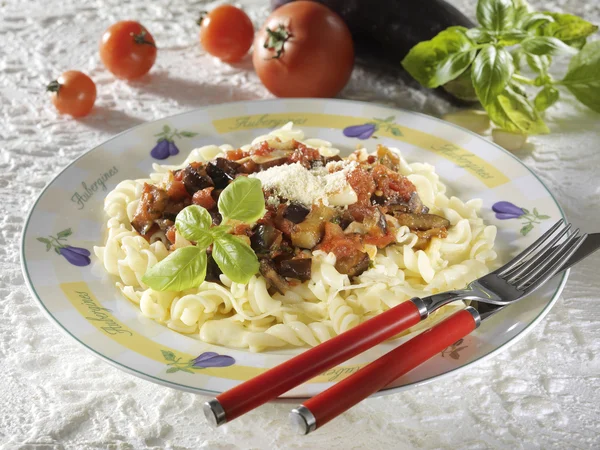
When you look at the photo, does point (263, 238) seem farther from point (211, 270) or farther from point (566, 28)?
point (566, 28)

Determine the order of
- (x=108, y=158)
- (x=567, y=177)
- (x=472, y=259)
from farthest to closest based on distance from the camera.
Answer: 1. (x=567, y=177)
2. (x=108, y=158)
3. (x=472, y=259)

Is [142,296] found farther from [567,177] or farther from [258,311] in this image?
[567,177]

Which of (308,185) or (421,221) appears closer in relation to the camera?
(308,185)

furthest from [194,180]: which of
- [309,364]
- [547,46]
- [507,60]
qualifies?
[547,46]

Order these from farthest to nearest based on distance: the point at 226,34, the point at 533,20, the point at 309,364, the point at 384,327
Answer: the point at 226,34 < the point at 533,20 < the point at 384,327 < the point at 309,364

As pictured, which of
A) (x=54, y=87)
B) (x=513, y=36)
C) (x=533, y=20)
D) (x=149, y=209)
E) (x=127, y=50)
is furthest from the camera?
(x=127, y=50)

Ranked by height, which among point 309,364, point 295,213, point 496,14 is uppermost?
point 496,14

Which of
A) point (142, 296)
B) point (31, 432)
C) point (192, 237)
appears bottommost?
point (31, 432)

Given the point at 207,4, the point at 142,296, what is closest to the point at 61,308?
the point at 142,296
